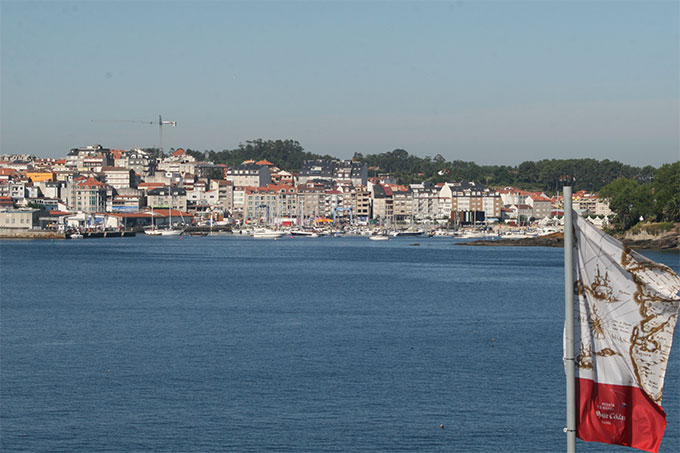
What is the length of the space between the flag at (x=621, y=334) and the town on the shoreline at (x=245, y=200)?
106 meters

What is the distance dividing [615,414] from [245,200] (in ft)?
431

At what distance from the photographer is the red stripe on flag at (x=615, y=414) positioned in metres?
4.53

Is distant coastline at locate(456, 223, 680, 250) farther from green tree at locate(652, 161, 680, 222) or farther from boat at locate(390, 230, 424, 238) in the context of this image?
boat at locate(390, 230, 424, 238)

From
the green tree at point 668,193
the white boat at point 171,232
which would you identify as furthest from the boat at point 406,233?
the green tree at point 668,193

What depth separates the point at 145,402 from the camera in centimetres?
1591

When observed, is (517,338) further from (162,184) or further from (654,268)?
(162,184)

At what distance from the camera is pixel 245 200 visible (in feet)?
443

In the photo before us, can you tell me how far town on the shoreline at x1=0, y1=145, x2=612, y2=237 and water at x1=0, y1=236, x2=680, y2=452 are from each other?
76.7 metres

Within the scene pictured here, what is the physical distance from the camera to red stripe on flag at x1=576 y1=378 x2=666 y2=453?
4527mm

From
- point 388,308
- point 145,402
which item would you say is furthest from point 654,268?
point 388,308

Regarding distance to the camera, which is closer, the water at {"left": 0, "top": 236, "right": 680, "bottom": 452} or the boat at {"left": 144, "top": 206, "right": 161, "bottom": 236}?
the water at {"left": 0, "top": 236, "right": 680, "bottom": 452}

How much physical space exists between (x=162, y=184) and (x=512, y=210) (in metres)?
51.5

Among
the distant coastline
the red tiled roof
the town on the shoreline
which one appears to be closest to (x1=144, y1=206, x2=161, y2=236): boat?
Answer: the town on the shoreline

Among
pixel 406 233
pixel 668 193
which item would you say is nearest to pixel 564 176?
pixel 406 233
